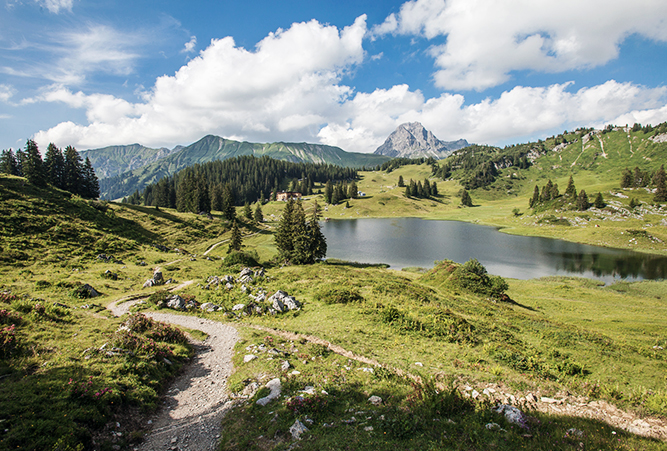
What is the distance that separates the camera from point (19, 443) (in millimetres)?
6934

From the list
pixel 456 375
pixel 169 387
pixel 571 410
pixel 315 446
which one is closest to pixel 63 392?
pixel 169 387

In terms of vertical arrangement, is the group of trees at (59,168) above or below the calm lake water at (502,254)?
above

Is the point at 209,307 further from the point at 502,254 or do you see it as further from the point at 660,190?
the point at 660,190

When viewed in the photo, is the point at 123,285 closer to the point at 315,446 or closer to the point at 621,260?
the point at 315,446

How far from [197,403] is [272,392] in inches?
130

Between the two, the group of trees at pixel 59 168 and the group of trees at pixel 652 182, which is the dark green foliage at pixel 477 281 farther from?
the group of trees at pixel 652 182

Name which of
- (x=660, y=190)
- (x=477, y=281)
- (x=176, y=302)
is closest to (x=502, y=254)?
(x=477, y=281)

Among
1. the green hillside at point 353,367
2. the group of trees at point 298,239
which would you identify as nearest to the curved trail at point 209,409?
the green hillside at point 353,367

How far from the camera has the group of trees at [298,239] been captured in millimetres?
53378

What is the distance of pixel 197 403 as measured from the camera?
11586 millimetres

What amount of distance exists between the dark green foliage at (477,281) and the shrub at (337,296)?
1774cm

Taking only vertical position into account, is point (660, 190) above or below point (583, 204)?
above

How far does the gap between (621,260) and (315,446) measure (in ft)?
301

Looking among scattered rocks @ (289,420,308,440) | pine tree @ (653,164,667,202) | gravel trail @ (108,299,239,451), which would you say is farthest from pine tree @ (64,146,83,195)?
pine tree @ (653,164,667,202)
